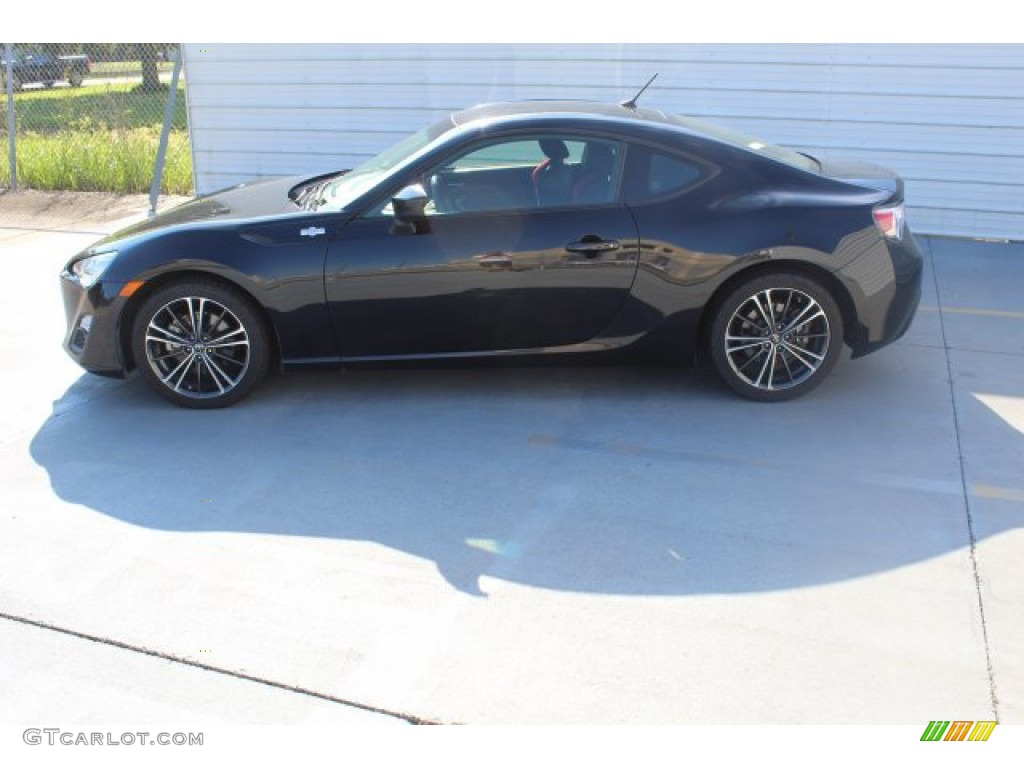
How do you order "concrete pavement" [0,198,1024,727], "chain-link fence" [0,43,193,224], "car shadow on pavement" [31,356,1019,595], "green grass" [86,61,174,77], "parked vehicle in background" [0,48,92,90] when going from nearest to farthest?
"concrete pavement" [0,198,1024,727]
"car shadow on pavement" [31,356,1019,595]
"chain-link fence" [0,43,193,224]
"green grass" [86,61,174,77]
"parked vehicle in background" [0,48,92,90]

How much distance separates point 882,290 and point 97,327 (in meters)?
4.04

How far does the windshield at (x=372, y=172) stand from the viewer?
5512 mm

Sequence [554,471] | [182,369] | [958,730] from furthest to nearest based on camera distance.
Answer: [182,369], [554,471], [958,730]

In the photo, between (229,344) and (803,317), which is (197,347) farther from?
(803,317)

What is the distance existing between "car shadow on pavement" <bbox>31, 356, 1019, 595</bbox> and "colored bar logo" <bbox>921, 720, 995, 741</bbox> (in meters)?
0.79

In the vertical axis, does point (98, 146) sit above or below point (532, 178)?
below

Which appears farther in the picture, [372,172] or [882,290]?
[372,172]

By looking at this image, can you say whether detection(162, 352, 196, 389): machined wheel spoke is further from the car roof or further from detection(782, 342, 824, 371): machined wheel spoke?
detection(782, 342, 824, 371): machined wheel spoke

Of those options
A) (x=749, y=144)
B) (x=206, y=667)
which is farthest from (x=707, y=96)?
(x=206, y=667)

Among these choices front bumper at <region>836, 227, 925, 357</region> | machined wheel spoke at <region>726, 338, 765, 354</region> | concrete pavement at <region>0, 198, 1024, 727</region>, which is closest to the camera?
concrete pavement at <region>0, 198, 1024, 727</region>

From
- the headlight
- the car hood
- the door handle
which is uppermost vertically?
the car hood

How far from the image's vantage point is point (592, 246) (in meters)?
5.31

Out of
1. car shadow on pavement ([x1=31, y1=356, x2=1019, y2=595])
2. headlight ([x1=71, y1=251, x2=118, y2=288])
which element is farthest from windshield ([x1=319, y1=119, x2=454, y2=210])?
headlight ([x1=71, y1=251, x2=118, y2=288])

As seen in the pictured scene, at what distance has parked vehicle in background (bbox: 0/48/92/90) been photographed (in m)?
14.1
